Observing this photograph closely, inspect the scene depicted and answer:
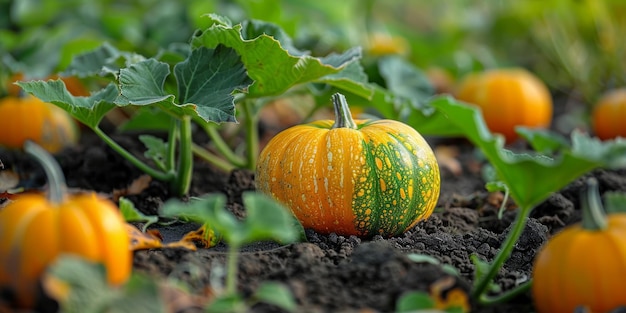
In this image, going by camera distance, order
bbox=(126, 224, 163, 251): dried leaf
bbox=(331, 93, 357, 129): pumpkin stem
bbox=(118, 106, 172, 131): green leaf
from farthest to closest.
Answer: bbox=(118, 106, 172, 131): green leaf < bbox=(331, 93, 357, 129): pumpkin stem < bbox=(126, 224, 163, 251): dried leaf

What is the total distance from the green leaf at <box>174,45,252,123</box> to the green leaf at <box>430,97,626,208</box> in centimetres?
79

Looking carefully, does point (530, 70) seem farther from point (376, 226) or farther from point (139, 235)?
point (139, 235)

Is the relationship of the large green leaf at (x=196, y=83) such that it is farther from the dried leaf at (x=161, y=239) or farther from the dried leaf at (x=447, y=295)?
the dried leaf at (x=447, y=295)

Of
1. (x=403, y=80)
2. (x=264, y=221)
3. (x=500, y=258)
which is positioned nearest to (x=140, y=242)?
(x=264, y=221)

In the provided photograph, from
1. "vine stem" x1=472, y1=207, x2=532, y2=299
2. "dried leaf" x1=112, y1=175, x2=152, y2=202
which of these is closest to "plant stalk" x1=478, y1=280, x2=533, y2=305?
"vine stem" x1=472, y1=207, x2=532, y2=299

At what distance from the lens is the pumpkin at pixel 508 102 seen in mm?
4789

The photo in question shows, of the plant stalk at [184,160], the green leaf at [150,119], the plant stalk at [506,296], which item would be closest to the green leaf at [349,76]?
the plant stalk at [184,160]

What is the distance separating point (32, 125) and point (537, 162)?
2800 mm

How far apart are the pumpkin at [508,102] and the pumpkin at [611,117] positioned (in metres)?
0.36

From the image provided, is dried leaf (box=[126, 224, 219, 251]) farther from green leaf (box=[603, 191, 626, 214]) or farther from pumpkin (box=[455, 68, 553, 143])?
pumpkin (box=[455, 68, 553, 143])

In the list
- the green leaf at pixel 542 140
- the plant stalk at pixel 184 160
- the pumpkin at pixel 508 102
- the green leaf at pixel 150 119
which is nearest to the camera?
the plant stalk at pixel 184 160

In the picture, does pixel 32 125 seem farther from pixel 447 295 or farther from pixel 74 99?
pixel 447 295

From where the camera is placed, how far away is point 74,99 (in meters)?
2.70

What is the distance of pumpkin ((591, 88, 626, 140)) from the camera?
15.0ft
